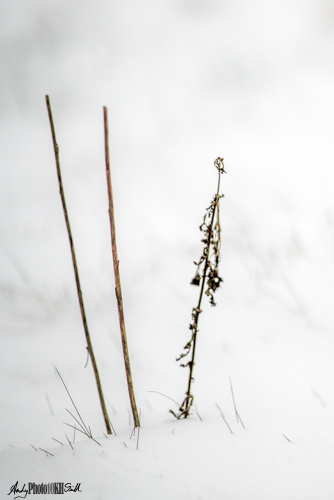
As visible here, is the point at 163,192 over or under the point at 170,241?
over

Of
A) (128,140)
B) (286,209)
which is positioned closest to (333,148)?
(286,209)

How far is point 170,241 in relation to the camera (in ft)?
9.94

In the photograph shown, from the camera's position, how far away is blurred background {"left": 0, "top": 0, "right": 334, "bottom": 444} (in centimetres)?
171

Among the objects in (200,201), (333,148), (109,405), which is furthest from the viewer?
(333,148)

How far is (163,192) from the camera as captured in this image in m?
3.72

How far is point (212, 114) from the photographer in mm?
4633

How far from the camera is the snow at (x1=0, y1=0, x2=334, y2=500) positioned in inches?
35.4

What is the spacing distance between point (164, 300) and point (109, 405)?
38.1 inches

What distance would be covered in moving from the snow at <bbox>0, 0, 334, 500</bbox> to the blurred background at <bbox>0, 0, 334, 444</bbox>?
2 centimetres

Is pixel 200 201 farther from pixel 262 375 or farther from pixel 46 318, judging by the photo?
pixel 262 375

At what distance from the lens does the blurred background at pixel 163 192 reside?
171cm

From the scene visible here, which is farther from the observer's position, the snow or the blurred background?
the blurred background

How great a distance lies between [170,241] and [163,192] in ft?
2.89

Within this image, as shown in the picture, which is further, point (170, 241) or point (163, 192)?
point (163, 192)
